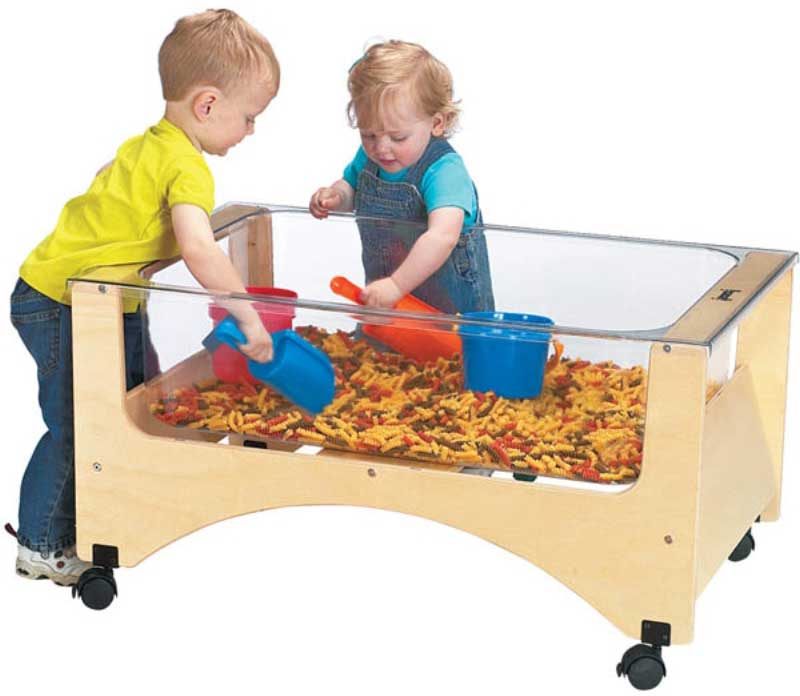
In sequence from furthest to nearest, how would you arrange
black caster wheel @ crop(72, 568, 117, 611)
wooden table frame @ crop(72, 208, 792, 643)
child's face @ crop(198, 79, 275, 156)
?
black caster wheel @ crop(72, 568, 117, 611) → child's face @ crop(198, 79, 275, 156) → wooden table frame @ crop(72, 208, 792, 643)

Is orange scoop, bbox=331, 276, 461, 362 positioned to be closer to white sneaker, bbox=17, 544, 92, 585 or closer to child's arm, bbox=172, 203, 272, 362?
child's arm, bbox=172, 203, 272, 362

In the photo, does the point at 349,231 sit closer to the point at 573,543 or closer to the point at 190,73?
the point at 190,73

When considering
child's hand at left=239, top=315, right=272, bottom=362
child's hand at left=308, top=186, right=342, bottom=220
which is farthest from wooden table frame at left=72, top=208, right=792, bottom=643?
child's hand at left=308, top=186, right=342, bottom=220

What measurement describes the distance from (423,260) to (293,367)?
367 millimetres

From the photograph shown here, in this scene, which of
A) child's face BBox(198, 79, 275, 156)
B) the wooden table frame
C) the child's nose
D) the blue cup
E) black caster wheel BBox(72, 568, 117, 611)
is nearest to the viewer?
the wooden table frame

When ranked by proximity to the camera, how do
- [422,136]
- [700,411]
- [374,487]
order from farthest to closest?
[422,136]
[374,487]
[700,411]

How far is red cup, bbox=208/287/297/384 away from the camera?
11.9 feet

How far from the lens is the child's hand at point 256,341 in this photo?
364 centimetres

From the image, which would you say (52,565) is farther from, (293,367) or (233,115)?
(233,115)

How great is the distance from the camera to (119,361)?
3689 millimetres

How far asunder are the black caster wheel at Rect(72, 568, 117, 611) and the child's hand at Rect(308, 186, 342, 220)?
847mm

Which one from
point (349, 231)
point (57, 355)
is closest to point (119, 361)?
point (57, 355)

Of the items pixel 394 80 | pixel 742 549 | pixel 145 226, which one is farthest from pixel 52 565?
pixel 742 549

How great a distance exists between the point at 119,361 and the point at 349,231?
0.66 metres
